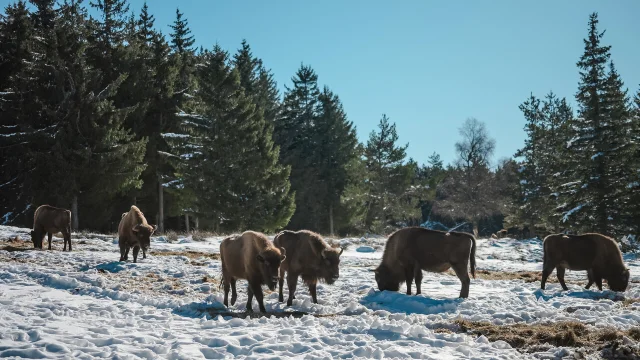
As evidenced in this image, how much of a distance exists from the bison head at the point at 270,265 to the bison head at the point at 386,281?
4096 millimetres

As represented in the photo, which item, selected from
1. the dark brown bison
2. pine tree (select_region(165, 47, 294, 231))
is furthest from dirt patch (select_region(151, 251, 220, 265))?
pine tree (select_region(165, 47, 294, 231))

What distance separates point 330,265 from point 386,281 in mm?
2461

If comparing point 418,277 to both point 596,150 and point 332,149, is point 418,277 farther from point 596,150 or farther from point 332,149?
point 332,149

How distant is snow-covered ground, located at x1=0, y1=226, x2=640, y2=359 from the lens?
23.7ft

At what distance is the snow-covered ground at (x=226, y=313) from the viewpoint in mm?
7227

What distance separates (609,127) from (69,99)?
3442 centimetres

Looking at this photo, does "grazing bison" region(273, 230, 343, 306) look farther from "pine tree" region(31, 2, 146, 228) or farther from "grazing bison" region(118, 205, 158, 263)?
"pine tree" region(31, 2, 146, 228)

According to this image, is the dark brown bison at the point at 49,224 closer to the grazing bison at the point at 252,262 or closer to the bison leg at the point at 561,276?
the grazing bison at the point at 252,262

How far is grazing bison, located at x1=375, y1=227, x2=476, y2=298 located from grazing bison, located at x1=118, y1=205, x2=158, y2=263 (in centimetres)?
856

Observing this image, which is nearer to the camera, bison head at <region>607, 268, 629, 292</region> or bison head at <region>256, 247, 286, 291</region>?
bison head at <region>256, 247, 286, 291</region>

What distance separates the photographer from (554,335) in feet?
26.4

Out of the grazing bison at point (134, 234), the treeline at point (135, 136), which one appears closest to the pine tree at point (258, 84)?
the treeline at point (135, 136)

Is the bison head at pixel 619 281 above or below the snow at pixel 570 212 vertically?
below

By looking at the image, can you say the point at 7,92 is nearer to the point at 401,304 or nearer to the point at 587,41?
the point at 401,304
